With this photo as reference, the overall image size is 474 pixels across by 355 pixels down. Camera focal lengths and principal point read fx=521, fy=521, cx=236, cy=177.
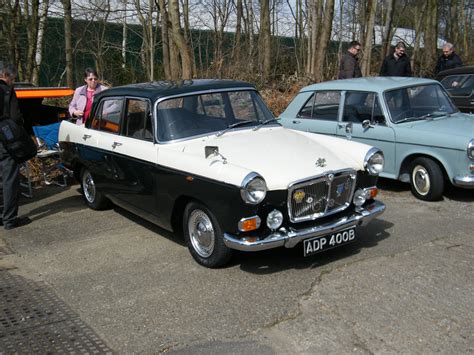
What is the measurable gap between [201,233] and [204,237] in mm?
50

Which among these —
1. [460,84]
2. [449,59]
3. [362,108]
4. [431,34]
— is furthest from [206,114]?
[431,34]

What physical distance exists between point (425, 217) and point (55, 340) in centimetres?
442

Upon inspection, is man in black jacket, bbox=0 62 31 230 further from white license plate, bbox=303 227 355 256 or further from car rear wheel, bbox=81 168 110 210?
white license plate, bbox=303 227 355 256

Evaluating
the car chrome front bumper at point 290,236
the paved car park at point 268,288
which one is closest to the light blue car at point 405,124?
the paved car park at point 268,288

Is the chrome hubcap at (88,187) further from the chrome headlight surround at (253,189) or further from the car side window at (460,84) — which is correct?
the car side window at (460,84)

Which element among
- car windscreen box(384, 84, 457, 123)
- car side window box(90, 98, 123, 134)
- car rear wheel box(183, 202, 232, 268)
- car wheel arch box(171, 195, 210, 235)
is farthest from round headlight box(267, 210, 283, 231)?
car windscreen box(384, 84, 457, 123)

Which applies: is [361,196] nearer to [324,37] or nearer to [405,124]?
[405,124]

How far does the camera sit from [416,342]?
348cm

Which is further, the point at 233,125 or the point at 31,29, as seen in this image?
the point at 31,29

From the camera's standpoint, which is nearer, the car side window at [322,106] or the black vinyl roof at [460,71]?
the car side window at [322,106]

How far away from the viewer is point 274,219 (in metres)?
4.43

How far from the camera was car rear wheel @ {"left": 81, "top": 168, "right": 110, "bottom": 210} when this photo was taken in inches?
274

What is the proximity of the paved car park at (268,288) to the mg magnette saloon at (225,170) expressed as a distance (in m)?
0.32

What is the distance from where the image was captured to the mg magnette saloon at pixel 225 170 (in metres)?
4.45
